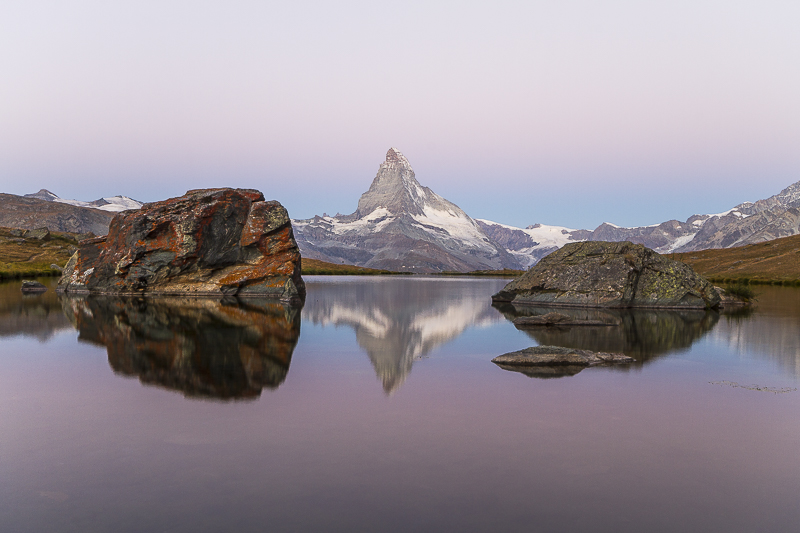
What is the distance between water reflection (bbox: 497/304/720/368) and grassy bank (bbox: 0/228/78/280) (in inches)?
2896

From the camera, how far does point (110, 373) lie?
15266 mm

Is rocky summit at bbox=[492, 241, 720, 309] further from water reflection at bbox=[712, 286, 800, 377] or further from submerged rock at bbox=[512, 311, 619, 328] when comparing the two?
submerged rock at bbox=[512, 311, 619, 328]

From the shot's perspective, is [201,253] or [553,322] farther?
[201,253]

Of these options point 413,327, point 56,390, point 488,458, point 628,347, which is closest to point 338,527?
point 488,458

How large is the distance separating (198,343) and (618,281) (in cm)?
3095

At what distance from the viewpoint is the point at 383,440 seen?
9.69m

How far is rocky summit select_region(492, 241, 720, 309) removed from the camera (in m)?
40.6

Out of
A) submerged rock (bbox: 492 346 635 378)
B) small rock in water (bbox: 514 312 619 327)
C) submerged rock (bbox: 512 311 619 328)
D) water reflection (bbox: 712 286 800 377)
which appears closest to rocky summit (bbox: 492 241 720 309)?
water reflection (bbox: 712 286 800 377)

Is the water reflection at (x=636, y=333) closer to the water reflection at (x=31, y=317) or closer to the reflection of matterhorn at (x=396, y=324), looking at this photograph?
the reflection of matterhorn at (x=396, y=324)

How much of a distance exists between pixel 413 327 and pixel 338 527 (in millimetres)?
21948

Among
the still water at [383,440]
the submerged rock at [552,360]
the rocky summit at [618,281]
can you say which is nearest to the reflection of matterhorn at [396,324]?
the still water at [383,440]

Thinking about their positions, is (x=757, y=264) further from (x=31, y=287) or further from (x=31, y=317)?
(x=31, y=317)

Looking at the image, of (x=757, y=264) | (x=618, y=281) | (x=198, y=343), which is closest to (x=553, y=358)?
(x=198, y=343)

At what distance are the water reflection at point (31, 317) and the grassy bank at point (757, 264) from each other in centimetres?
9317
